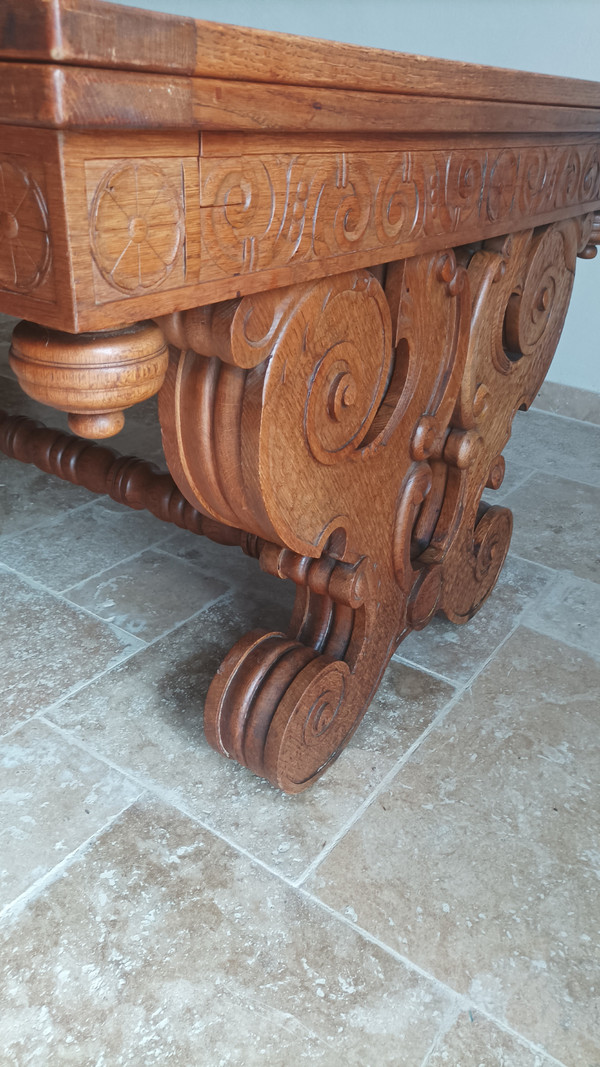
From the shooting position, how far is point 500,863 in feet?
4.89

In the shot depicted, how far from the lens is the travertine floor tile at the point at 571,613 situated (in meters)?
2.16

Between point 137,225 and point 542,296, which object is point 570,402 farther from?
point 137,225

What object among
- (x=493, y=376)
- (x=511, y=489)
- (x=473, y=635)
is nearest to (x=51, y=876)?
(x=473, y=635)

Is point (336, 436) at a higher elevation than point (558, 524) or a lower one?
higher

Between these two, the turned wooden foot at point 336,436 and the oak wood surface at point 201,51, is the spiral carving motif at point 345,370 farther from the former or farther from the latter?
the oak wood surface at point 201,51

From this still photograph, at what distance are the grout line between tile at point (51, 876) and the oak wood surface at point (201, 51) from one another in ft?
4.14

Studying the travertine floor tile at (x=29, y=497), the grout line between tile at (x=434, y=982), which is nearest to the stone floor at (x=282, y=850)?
the grout line between tile at (x=434, y=982)

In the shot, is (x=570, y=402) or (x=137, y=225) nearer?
(x=137, y=225)

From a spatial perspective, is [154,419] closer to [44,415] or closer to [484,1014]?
[44,415]

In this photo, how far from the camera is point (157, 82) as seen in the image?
2.51ft

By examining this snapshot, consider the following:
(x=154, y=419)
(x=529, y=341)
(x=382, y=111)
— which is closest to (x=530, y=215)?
(x=529, y=341)

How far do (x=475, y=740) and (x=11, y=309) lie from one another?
135cm

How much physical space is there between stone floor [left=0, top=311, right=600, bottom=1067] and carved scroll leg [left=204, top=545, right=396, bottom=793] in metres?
0.10

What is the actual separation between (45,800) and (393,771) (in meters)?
0.70
